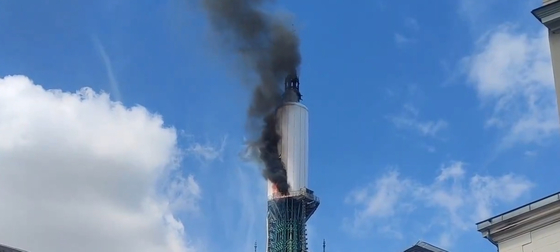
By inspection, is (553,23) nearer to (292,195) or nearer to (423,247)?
(423,247)

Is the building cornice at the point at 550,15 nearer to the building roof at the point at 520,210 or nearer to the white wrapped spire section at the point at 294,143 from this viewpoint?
the building roof at the point at 520,210

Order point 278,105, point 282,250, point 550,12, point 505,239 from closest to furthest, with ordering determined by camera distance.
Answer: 1. point 550,12
2. point 505,239
3. point 282,250
4. point 278,105

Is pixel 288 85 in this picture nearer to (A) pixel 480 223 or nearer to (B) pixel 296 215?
(B) pixel 296 215

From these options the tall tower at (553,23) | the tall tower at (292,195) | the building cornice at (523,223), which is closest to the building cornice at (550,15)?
the tall tower at (553,23)

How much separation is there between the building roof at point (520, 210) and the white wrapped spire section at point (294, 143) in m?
106

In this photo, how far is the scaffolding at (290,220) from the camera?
140250mm

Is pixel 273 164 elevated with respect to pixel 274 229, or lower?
elevated

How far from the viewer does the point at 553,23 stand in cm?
3419

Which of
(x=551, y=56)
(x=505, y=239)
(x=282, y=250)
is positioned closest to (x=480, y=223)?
(x=505, y=239)

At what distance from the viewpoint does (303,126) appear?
149 m

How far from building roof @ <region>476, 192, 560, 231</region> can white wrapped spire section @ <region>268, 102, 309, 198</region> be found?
349 ft

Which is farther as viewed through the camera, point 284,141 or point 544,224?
point 284,141

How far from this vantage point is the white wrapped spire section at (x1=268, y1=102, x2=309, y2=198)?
145 m

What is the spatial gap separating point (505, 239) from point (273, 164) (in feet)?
358
